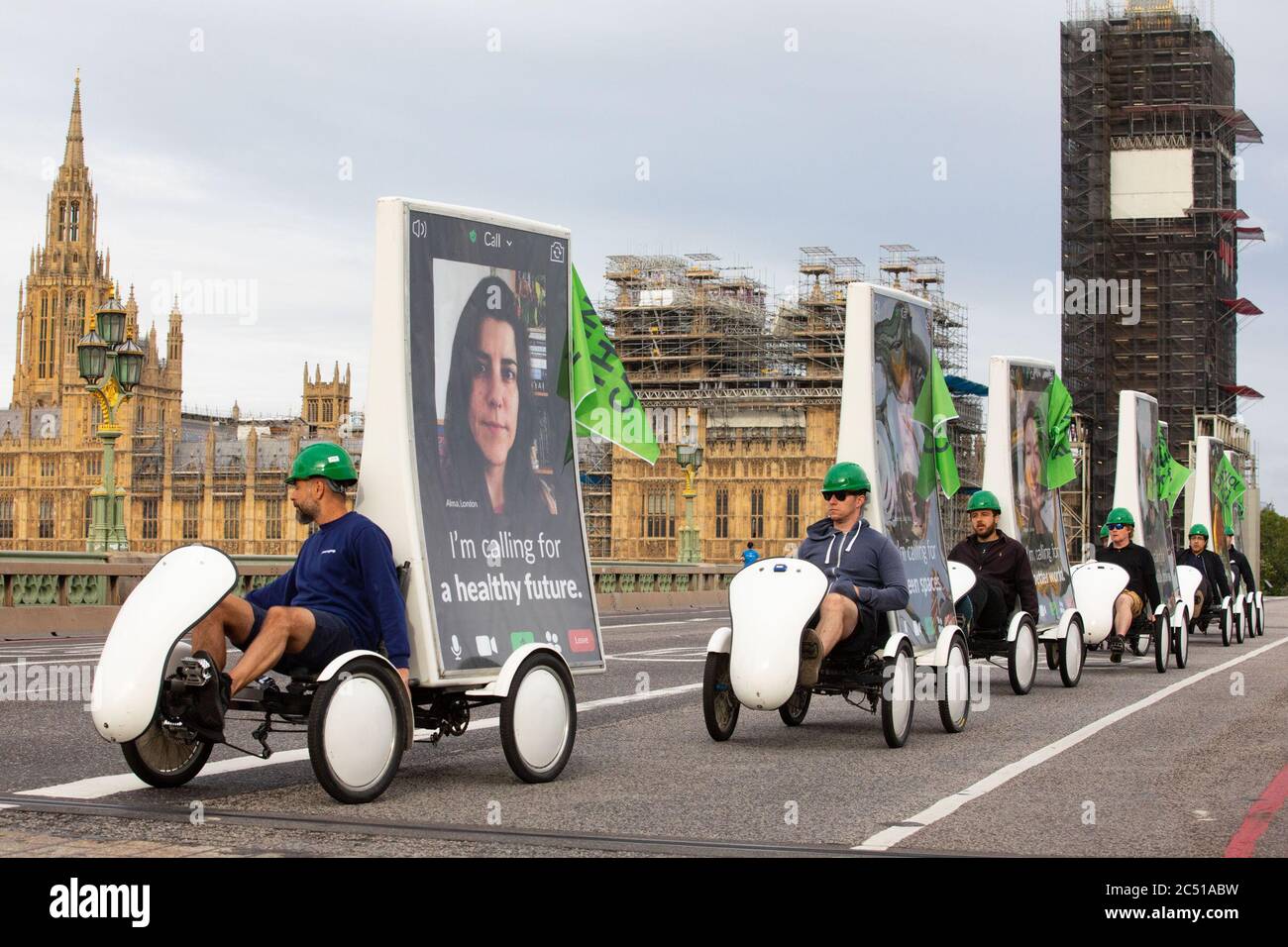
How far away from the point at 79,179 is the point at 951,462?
148m

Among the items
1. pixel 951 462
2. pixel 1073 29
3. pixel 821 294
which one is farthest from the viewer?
pixel 821 294

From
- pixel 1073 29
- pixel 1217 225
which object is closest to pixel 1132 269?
pixel 1217 225

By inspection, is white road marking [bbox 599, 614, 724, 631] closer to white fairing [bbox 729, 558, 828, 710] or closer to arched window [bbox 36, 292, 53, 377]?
white fairing [bbox 729, 558, 828, 710]

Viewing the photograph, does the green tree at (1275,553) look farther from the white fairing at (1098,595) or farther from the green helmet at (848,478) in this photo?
the green helmet at (848,478)

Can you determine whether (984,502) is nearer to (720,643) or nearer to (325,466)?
(720,643)

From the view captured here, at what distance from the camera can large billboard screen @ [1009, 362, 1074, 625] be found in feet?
51.9

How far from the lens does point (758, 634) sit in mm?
9625

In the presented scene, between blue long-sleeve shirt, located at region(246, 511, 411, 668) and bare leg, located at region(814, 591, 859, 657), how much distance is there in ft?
9.19

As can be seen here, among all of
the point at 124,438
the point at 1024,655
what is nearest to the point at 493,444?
the point at 1024,655

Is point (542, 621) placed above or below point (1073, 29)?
below

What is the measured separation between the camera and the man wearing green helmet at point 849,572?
993cm

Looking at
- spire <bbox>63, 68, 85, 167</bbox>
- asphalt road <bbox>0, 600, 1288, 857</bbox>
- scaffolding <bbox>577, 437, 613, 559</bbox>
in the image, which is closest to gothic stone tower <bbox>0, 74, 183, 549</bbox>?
spire <bbox>63, 68, 85, 167</bbox>

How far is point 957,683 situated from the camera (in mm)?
11297

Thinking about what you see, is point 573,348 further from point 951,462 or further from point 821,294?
point 821,294
